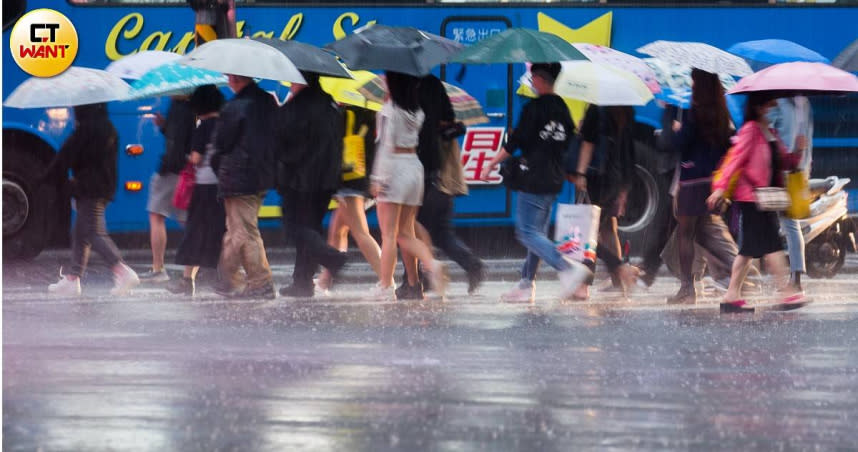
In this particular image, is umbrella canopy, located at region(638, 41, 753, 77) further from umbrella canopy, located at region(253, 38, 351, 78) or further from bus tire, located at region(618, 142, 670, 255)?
bus tire, located at region(618, 142, 670, 255)

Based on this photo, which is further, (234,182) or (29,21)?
(29,21)

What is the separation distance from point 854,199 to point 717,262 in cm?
395

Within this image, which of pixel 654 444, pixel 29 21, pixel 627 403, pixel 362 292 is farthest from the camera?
pixel 29 21

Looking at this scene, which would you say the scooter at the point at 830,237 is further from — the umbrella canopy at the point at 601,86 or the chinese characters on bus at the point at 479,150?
the chinese characters on bus at the point at 479,150

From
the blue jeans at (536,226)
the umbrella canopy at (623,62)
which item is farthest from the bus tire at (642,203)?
the blue jeans at (536,226)

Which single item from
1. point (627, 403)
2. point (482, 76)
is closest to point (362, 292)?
point (482, 76)

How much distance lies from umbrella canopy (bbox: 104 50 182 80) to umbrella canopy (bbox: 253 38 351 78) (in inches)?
49.4

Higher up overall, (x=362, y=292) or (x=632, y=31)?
(x=632, y=31)

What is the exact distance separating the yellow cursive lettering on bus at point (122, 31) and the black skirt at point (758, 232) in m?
6.19

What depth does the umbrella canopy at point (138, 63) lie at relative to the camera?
506 inches

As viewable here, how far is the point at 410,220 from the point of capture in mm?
11461

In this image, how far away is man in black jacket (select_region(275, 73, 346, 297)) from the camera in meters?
11.5

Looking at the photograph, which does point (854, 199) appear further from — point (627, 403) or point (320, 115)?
point (627, 403)

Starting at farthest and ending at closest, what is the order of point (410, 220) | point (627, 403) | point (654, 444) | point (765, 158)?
1. point (410, 220)
2. point (765, 158)
3. point (627, 403)
4. point (654, 444)
